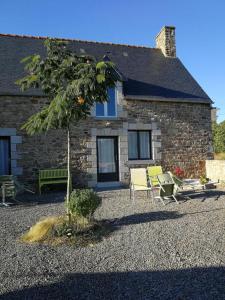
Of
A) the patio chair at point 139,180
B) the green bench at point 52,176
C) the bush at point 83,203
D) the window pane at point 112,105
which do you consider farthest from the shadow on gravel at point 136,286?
the window pane at point 112,105

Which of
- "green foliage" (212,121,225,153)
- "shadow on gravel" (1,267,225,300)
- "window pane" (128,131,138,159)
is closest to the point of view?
"shadow on gravel" (1,267,225,300)

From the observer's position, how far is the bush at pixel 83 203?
623 centimetres

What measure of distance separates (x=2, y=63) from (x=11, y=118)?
102 inches

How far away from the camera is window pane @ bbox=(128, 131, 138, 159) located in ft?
45.5

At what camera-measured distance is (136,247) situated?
17.2 feet

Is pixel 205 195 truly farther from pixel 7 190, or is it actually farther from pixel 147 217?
pixel 7 190

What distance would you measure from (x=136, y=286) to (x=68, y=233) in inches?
87.4

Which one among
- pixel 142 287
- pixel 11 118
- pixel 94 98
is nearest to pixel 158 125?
pixel 11 118

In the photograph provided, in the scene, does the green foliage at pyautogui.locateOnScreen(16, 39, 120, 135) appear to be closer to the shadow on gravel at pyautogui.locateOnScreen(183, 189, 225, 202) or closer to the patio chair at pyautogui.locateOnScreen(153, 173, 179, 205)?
the patio chair at pyautogui.locateOnScreen(153, 173, 179, 205)

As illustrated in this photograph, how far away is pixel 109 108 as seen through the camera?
13391mm

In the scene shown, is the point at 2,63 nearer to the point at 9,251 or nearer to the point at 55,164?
the point at 55,164

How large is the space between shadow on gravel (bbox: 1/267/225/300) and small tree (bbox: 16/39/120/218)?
2.35m

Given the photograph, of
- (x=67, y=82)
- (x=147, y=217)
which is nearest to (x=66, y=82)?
(x=67, y=82)

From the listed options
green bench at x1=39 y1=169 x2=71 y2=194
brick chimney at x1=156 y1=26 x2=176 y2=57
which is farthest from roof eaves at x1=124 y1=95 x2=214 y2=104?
green bench at x1=39 y1=169 x2=71 y2=194
